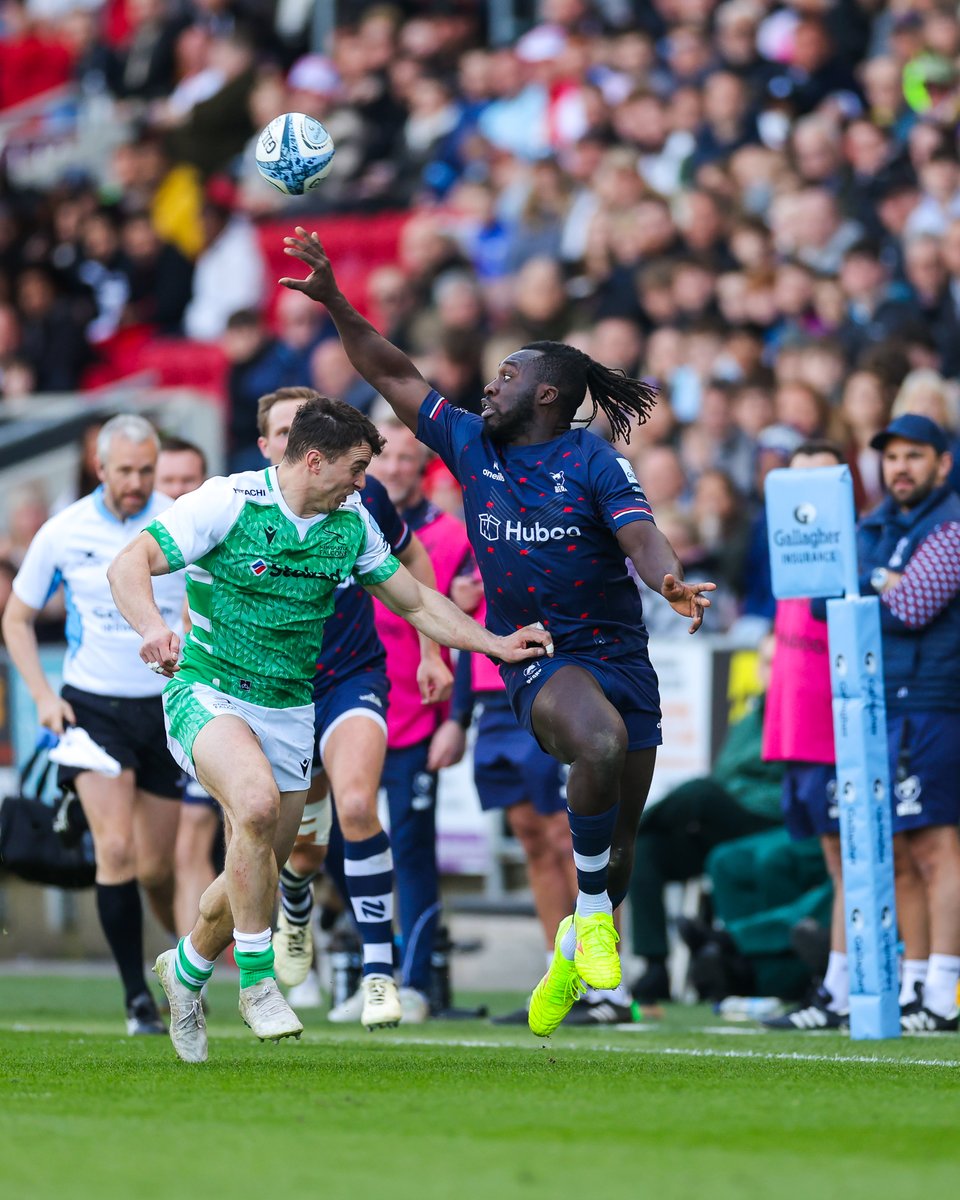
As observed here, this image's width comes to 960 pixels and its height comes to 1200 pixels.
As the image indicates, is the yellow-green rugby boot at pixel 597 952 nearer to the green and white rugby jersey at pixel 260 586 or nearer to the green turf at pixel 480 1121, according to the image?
the green turf at pixel 480 1121

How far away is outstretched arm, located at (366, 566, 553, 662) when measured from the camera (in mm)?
7535

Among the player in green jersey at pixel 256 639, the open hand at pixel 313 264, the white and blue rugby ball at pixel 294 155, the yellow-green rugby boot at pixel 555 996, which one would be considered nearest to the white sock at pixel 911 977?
the yellow-green rugby boot at pixel 555 996

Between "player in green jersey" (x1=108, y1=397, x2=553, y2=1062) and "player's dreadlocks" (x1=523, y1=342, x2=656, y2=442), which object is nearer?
"player in green jersey" (x1=108, y1=397, x2=553, y2=1062)

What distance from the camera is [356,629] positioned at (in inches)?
370

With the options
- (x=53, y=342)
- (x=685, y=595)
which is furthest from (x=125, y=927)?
(x=53, y=342)

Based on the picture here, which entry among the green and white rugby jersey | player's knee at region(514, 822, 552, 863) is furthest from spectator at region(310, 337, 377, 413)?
the green and white rugby jersey

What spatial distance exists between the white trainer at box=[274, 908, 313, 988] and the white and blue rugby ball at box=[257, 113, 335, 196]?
3.14 meters

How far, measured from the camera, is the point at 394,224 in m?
19.9

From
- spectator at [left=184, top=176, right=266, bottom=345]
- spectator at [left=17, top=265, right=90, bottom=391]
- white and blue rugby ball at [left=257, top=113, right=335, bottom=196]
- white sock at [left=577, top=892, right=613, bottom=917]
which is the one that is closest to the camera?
white sock at [left=577, top=892, right=613, bottom=917]

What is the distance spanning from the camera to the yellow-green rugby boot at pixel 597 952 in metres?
7.45

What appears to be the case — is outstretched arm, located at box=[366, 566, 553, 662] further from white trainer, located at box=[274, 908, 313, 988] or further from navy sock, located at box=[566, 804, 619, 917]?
white trainer, located at box=[274, 908, 313, 988]

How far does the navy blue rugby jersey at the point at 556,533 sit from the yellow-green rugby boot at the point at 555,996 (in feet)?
3.60

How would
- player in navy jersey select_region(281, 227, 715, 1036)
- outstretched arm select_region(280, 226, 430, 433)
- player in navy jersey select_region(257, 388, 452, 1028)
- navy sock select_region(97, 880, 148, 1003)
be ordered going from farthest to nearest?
navy sock select_region(97, 880, 148, 1003), player in navy jersey select_region(257, 388, 452, 1028), outstretched arm select_region(280, 226, 430, 433), player in navy jersey select_region(281, 227, 715, 1036)

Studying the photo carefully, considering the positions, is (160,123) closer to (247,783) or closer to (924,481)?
(924,481)
